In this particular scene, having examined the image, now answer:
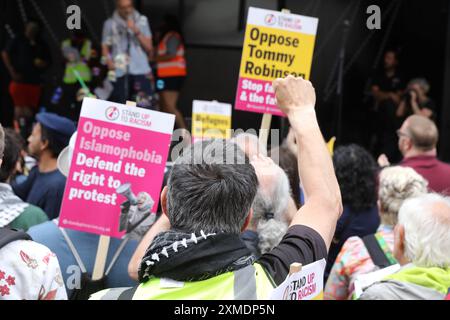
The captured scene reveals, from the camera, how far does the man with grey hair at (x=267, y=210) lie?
9.76 feet

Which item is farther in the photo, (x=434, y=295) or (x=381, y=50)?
(x=381, y=50)

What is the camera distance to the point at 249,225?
3.06 meters

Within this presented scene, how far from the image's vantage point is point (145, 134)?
3.42 meters

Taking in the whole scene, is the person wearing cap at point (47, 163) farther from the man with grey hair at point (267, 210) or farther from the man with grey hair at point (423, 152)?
the man with grey hair at point (423, 152)

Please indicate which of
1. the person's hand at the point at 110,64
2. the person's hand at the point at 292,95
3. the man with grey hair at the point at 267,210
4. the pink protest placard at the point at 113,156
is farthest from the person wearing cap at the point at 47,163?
the person's hand at the point at 110,64

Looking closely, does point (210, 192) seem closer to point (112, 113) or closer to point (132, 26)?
point (112, 113)

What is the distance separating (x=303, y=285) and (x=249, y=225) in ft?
3.89

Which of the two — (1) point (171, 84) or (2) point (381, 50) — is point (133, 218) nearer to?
(1) point (171, 84)

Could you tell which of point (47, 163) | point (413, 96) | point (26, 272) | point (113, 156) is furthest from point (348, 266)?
point (413, 96)

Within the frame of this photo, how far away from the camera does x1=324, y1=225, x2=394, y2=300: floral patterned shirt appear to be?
3.46m

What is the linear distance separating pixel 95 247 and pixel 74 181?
13.2 inches

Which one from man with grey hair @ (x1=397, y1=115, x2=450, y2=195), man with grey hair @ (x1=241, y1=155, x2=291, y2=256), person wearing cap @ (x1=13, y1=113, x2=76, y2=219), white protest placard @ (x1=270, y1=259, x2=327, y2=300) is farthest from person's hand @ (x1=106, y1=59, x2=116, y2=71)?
white protest placard @ (x1=270, y1=259, x2=327, y2=300)

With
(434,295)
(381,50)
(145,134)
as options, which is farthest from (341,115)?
(434,295)

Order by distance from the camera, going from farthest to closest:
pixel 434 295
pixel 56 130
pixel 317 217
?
Result: pixel 56 130 → pixel 434 295 → pixel 317 217
